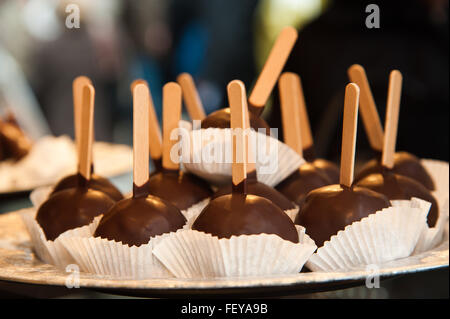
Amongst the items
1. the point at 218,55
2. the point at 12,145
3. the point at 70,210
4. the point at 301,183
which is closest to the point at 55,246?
the point at 70,210

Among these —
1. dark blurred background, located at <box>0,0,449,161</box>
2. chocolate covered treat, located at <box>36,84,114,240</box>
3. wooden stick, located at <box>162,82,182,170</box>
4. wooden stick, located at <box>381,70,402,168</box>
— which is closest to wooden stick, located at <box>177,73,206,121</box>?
wooden stick, located at <box>162,82,182,170</box>

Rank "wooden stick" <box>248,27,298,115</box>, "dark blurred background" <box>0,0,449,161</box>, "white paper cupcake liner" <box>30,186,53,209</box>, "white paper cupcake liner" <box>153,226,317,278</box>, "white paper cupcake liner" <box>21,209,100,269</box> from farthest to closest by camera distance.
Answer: "dark blurred background" <box>0,0,449,161</box> < "white paper cupcake liner" <box>30,186,53,209</box> < "wooden stick" <box>248,27,298,115</box> < "white paper cupcake liner" <box>21,209,100,269</box> < "white paper cupcake liner" <box>153,226,317,278</box>

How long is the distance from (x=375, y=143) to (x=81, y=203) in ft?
1.67

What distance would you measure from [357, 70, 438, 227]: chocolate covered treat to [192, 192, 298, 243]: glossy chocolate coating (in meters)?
0.23

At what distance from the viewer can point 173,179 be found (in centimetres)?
98

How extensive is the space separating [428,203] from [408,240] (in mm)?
94

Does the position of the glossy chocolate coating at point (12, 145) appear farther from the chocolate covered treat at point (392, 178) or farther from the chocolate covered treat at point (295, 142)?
the chocolate covered treat at point (392, 178)

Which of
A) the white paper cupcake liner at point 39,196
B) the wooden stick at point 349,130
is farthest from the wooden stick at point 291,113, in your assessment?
the white paper cupcake liner at point 39,196

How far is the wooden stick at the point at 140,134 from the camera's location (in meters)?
0.84

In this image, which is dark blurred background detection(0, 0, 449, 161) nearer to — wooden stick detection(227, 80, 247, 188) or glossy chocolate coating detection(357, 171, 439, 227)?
glossy chocolate coating detection(357, 171, 439, 227)

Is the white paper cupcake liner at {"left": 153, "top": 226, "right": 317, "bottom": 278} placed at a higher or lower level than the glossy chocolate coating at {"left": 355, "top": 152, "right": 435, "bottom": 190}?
lower

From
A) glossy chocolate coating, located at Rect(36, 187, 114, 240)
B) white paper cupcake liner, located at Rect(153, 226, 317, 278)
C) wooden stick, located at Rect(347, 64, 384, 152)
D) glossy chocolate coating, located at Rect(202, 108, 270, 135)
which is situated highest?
wooden stick, located at Rect(347, 64, 384, 152)

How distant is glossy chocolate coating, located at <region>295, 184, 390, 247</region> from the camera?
828 mm

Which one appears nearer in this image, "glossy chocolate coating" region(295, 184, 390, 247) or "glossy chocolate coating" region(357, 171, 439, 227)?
"glossy chocolate coating" region(295, 184, 390, 247)
